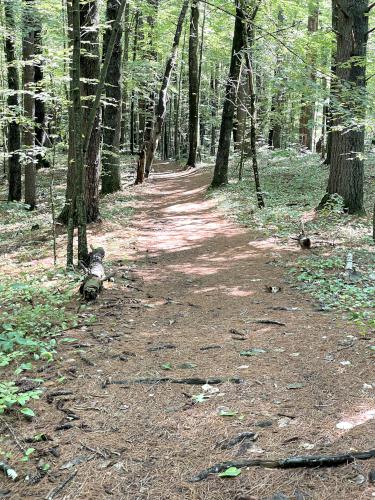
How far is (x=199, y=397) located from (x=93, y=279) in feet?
10.6

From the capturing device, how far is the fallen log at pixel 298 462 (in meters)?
2.84

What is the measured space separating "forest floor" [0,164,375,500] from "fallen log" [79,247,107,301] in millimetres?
176

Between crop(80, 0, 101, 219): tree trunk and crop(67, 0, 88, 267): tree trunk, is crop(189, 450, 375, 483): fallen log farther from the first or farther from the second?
crop(80, 0, 101, 219): tree trunk

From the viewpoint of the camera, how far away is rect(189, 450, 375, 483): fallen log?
2.84 m

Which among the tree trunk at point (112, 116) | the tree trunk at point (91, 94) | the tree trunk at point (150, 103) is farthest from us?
the tree trunk at point (150, 103)

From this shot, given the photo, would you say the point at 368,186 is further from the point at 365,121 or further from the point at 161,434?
the point at 161,434

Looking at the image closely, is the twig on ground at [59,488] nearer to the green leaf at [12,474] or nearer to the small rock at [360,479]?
the green leaf at [12,474]

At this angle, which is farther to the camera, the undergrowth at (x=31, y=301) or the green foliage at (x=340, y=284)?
the green foliage at (x=340, y=284)

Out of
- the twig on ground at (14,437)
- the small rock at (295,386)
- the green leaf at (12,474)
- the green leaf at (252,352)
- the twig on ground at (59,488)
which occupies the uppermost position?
the small rock at (295,386)

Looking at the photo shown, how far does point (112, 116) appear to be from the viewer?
1500 centimetres

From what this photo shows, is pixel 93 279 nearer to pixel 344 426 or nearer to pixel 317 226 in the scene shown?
pixel 344 426

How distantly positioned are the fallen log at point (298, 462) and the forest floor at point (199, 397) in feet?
0.13

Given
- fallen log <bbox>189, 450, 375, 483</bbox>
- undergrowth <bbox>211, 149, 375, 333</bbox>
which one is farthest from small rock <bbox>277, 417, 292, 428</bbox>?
undergrowth <bbox>211, 149, 375, 333</bbox>

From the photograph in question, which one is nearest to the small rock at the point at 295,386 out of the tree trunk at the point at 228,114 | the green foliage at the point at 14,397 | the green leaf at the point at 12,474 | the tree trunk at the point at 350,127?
the green foliage at the point at 14,397
